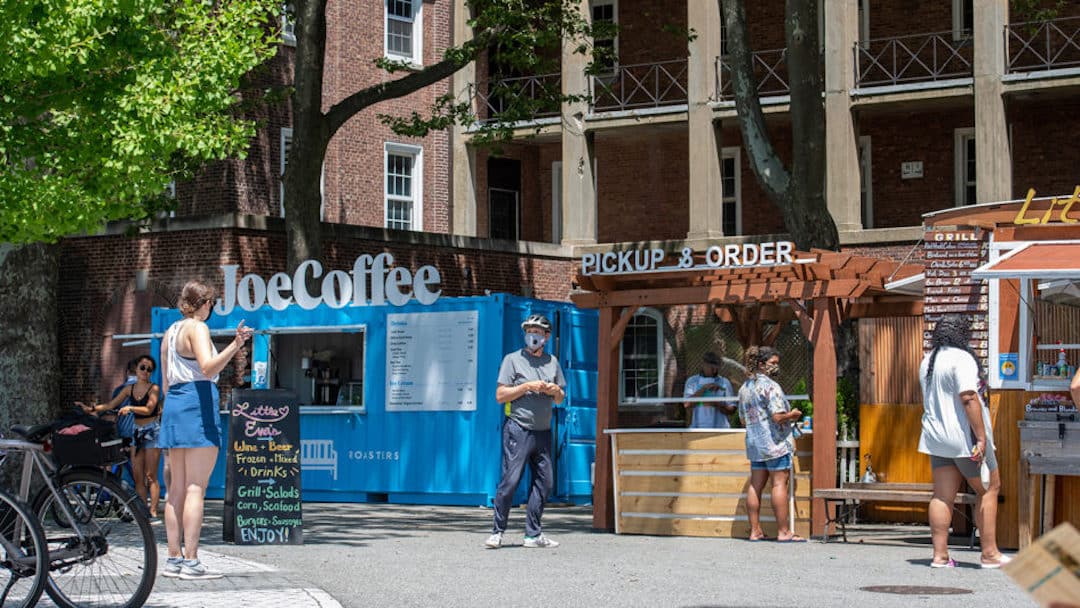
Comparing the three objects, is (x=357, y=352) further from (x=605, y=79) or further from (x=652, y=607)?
(x=605, y=79)

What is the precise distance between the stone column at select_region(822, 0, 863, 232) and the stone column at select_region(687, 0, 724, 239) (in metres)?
2.27

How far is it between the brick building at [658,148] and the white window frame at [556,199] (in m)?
0.04

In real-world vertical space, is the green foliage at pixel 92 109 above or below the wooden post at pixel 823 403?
above

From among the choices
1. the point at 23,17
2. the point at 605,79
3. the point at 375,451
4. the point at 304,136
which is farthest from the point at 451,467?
the point at 605,79

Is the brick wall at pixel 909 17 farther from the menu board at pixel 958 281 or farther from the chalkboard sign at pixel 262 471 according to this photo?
the chalkboard sign at pixel 262 471

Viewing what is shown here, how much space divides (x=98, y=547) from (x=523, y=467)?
17.2 feet

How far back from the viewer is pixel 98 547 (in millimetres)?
8477

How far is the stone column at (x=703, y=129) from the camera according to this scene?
32.5m

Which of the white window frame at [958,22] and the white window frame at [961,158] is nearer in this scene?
the white window frame at [958,22]

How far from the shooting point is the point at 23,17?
41.4 feet

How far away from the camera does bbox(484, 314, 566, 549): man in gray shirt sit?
43.2ft

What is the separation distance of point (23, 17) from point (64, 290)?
46.0ft

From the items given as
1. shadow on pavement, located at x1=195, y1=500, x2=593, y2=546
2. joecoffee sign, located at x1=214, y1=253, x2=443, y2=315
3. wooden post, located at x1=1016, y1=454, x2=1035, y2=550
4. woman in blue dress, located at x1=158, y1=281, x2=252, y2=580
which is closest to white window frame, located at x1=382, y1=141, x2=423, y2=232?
joecoffee sign, located at x1=214, y1=253, x2=443, y2=315

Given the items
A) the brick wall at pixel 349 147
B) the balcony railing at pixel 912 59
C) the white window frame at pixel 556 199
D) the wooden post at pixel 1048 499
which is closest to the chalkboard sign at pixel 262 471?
the wooden post at pixel 1048 499
